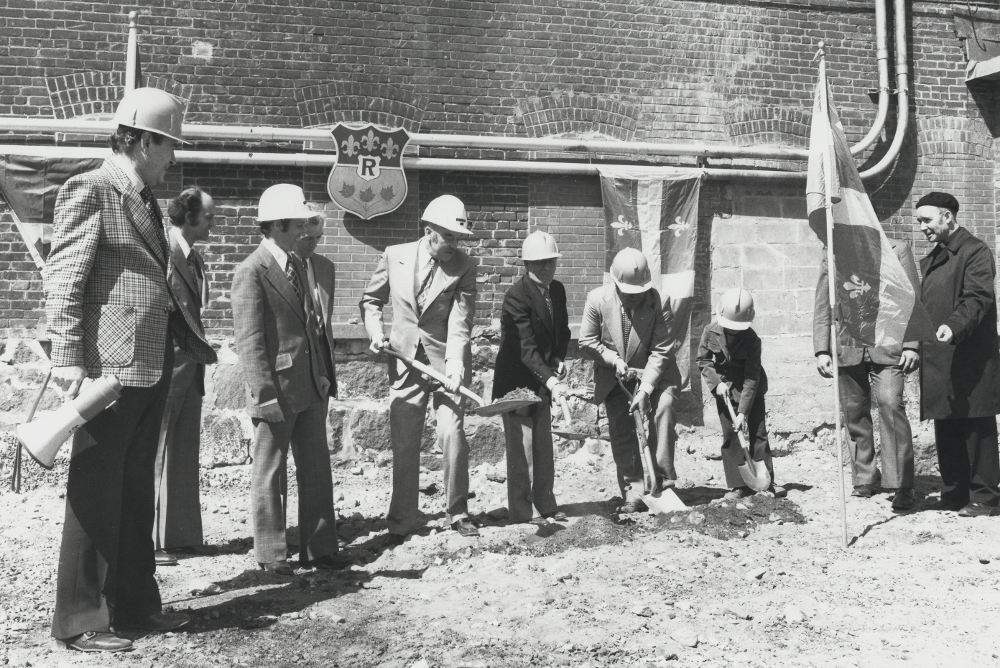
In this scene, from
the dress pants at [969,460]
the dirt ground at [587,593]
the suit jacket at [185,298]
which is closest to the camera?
the dirt ground at [587,593]

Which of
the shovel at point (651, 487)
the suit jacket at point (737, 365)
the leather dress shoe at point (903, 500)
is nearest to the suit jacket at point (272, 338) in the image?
the shovel at point (651, 487)

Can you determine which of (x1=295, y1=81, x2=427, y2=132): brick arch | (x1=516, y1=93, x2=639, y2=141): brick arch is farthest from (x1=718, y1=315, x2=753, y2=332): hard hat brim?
(x1=295, y1=81, x2=427, y2=132): brick arch

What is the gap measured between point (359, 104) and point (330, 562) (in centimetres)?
434

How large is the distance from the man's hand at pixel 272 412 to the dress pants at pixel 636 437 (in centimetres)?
244

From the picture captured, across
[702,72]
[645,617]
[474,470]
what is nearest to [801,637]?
[645,617]

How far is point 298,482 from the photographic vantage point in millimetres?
5848

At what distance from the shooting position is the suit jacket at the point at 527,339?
22.0ft

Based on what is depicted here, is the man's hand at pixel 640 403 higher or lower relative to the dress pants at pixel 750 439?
higher

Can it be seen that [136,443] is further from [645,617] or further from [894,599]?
[894,599]

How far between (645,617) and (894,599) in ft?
4.33

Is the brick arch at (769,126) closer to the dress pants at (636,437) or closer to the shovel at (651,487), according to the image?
the dress pants at (636,437)

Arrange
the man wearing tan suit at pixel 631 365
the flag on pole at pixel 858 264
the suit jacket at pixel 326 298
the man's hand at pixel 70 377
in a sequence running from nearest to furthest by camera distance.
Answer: the man's hand at pixel 70 377, the suit jacket at pixel 326 298, the flag on pole at pixel 858 264, the man wearing tan suit at pixel 631 365

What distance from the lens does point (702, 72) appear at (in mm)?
9445

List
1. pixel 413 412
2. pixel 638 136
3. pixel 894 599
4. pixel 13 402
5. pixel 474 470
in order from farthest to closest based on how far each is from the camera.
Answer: pixel 638 136
pixel 474 470
pixel 13 402
pixel 413 412
pixel 894 599
